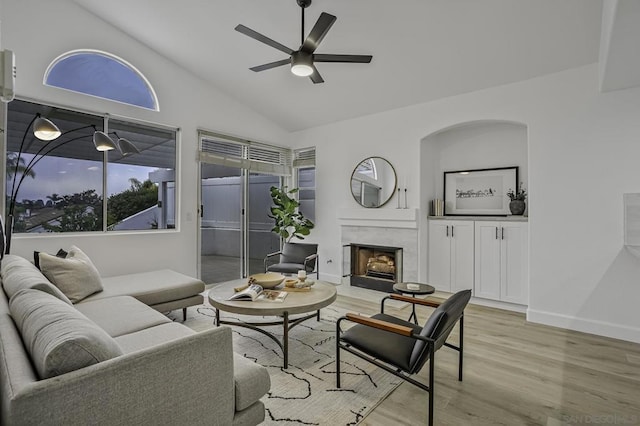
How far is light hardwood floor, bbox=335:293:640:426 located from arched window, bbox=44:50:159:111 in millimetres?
4618

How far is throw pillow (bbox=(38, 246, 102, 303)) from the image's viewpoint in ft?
8.79

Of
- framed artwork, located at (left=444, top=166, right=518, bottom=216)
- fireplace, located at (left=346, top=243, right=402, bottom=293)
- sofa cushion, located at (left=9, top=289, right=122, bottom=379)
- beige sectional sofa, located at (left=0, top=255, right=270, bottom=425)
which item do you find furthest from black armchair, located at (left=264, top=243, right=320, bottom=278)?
sofa cushion, located at (left=9, top=289, right=122, bottom=379)

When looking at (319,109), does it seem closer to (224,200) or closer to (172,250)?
(224,200)

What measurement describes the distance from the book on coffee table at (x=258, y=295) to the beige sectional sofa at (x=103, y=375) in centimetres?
102

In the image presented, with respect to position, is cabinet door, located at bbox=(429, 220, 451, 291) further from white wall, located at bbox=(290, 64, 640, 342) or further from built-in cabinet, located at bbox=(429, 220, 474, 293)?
white wall, located at bbox=(290, 64, 640, 342)

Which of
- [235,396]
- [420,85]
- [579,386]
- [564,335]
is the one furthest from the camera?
[420,85]

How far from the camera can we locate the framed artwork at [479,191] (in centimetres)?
441

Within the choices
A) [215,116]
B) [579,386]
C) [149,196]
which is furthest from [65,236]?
[579,386]

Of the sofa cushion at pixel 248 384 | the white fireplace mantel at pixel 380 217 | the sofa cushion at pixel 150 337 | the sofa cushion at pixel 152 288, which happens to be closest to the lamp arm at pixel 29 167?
the sofa cushion at pixel 152 288

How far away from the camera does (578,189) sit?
11.2 ft

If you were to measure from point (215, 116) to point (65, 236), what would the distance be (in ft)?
8.73

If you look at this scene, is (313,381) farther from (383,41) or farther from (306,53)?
(383,41)

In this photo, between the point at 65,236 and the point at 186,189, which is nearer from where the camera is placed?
the point at 65,236

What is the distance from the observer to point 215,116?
516 centimetres
